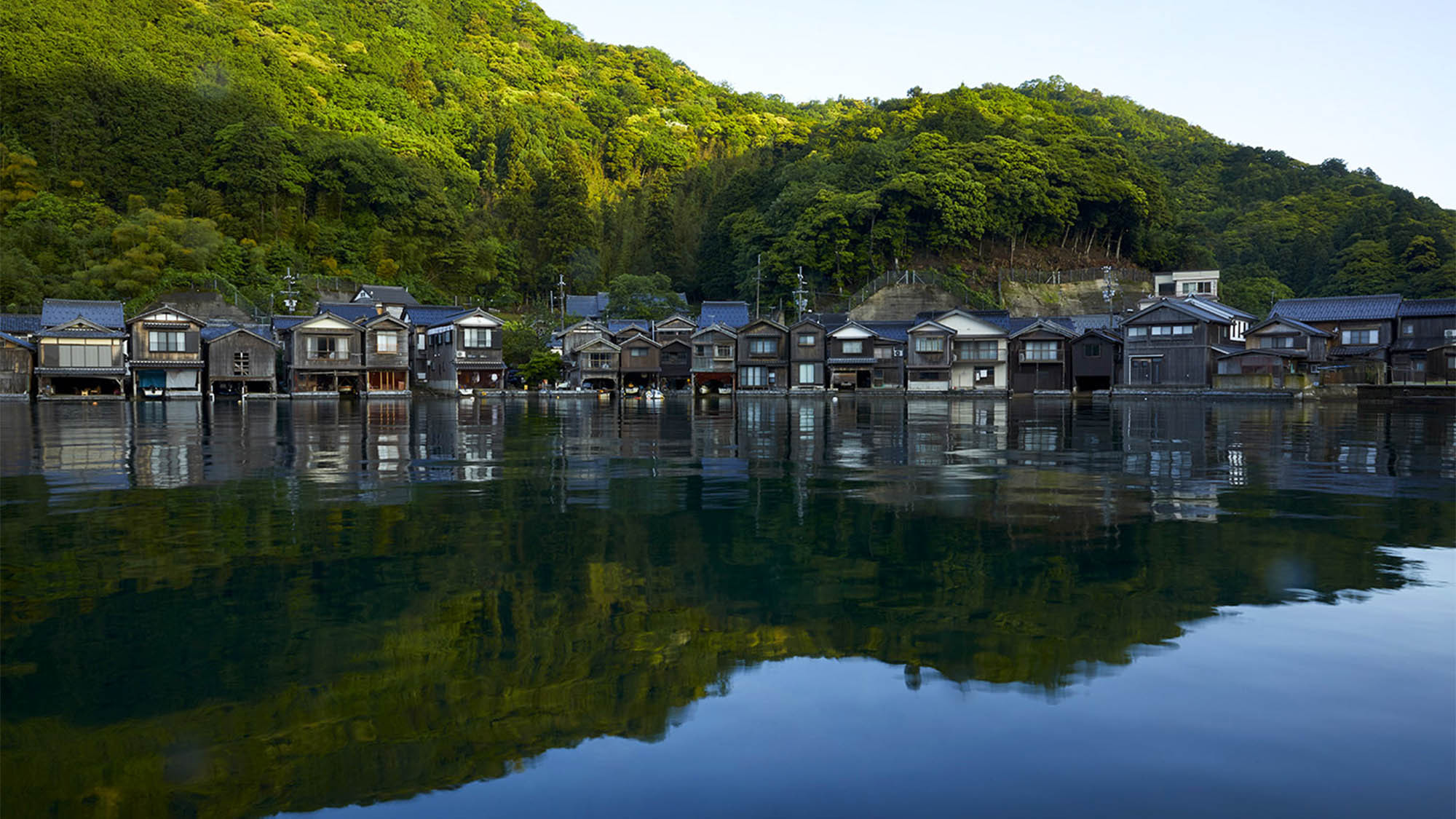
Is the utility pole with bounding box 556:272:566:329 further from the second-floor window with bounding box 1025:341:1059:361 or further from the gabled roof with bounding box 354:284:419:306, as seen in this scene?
the second-floor window with bounding box 1025:341:1059:361

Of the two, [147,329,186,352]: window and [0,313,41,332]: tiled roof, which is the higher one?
[0,313,41,332]: tiled roof

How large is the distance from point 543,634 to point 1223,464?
46.9 feet

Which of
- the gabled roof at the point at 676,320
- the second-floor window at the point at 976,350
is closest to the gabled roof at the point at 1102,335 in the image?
the second-floor window at the point at 976,350

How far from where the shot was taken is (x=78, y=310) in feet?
172

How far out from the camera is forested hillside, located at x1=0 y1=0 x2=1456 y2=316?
70.4 metres

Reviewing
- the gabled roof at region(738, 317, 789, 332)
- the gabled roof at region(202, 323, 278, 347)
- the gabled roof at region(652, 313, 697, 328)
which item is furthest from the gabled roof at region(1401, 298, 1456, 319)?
the gabled roof at region(202, 323, 278, 347)

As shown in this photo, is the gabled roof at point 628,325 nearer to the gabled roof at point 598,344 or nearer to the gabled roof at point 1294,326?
the gabled roof at point 598,344

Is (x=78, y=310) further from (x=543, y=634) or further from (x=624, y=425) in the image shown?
(x=543, y=634)

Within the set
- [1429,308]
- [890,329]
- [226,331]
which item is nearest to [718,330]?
[890,329]

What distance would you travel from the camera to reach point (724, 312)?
230 ft

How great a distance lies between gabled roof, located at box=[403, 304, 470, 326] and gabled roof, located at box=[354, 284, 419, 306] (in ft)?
9.98

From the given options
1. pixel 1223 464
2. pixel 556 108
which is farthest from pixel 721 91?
pixel 1223 464

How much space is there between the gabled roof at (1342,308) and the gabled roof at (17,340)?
3004 inches

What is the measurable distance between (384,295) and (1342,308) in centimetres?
6825
